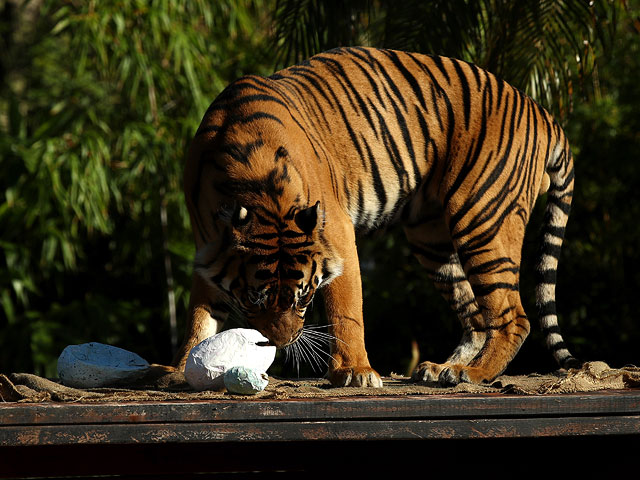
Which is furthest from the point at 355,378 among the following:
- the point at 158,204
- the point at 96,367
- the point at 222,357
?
the point at 158,204

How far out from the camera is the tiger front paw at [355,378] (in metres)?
2.97

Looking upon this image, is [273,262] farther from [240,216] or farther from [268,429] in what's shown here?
[268,429]

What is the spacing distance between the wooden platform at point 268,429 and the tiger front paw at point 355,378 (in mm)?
426

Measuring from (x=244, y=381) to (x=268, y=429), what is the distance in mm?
383

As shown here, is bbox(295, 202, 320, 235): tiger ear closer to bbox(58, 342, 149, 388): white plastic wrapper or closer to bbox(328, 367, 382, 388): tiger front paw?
bbox(328, 367, 382, 388): tiger front paw

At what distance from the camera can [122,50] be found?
7.00 meters

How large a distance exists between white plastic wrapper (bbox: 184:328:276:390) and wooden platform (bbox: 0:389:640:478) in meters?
0.37

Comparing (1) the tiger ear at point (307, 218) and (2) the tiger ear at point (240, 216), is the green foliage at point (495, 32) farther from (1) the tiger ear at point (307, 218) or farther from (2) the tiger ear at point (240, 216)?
(2) the tiger ear at point (240, 216)

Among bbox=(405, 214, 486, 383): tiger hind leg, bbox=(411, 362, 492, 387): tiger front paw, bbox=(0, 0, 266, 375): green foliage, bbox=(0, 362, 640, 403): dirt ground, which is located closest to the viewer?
bbox=(0, 362, 640, 403): dirt ground

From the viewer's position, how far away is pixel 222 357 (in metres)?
2.82

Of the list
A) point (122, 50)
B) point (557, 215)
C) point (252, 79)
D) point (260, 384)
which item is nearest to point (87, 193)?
point (122, 50)

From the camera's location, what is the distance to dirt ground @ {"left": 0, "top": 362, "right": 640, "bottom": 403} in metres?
2.56

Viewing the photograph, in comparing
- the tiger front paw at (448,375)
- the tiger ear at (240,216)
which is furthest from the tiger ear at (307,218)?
the tiger front paw at (448,375)

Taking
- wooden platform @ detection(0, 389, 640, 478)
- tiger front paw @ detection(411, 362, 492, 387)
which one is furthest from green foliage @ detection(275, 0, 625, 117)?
wooden platform @ detection(0, 389, 640, 478)
